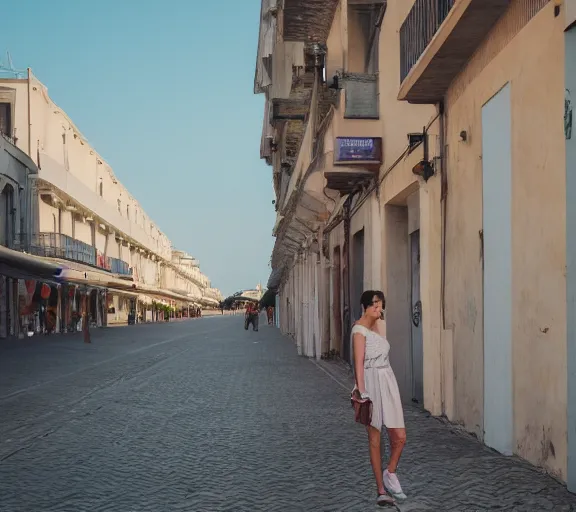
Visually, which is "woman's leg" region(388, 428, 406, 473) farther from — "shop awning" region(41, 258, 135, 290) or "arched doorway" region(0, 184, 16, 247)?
"arched doorway" region(0, 184, 16, 247)

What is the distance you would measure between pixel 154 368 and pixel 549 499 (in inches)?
526

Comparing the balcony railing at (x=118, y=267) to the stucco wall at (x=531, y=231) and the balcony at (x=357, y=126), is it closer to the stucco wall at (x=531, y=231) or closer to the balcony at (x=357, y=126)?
the balcony at (x=357, y=126)

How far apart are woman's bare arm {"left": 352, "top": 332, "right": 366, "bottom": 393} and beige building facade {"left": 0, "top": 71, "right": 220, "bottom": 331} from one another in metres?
30.2

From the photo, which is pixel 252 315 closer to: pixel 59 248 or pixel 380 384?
pixel 59 248

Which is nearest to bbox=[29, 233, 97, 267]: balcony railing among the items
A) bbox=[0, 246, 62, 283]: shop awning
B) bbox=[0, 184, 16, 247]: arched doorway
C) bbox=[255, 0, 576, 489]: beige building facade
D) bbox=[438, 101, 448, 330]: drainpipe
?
bbox=[0, 184, 16, 247]: arched doorway

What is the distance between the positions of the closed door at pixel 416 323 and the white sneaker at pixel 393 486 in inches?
245

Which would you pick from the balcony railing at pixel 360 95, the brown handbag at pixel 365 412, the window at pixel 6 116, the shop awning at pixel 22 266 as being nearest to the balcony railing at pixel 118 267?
the window at pixel 6 116

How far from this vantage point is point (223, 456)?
23.6 ft

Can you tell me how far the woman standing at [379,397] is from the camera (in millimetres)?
5488

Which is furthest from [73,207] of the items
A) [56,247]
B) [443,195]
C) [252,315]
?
[443,195]

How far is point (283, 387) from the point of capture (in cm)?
1331

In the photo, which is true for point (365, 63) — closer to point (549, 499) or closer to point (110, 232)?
point (549, 499)

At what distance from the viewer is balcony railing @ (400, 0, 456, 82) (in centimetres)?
882

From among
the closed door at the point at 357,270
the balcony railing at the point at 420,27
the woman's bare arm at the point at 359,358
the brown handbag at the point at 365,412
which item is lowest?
the brown handbag at the point at 365,412
